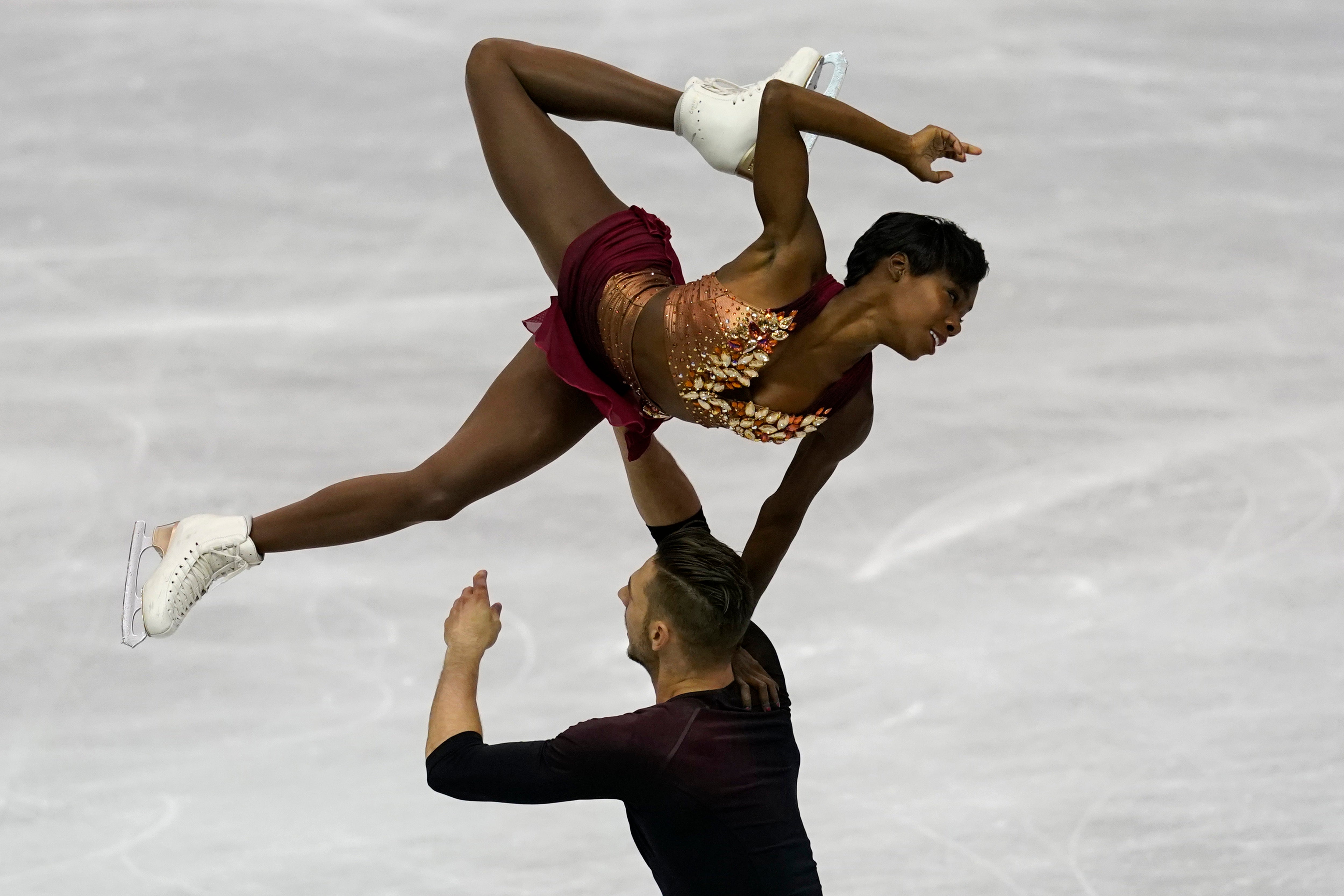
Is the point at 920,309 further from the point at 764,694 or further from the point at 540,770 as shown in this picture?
the point at 540,770

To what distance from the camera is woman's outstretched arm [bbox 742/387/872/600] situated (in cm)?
342

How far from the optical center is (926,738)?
4.49m

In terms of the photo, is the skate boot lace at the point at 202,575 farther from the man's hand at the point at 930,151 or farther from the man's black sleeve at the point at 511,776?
the man's hand at the point at 930,151

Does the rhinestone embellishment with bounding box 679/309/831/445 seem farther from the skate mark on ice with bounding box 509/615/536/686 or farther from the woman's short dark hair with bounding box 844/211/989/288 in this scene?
the skate mark on ice with bounding box 509/615/536/686

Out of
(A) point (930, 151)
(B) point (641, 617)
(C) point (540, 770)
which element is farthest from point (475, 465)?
(A) point (930, 151)

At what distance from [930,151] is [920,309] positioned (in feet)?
0.99

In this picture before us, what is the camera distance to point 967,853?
13.7 feet

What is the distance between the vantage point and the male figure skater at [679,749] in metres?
2.88

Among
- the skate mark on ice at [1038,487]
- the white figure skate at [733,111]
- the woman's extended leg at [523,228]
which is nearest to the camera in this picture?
the white figure skate at [733,111]

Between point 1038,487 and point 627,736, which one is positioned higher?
point 1038,487

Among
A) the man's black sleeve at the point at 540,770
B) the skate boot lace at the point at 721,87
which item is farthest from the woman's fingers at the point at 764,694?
the skate boot lace at the point at 721,87

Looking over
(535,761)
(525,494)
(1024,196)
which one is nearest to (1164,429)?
(1024,196)

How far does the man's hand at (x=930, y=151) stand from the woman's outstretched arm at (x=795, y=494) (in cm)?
68

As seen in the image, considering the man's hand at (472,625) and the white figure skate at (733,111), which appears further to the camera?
the white figure skate at (733,111)
